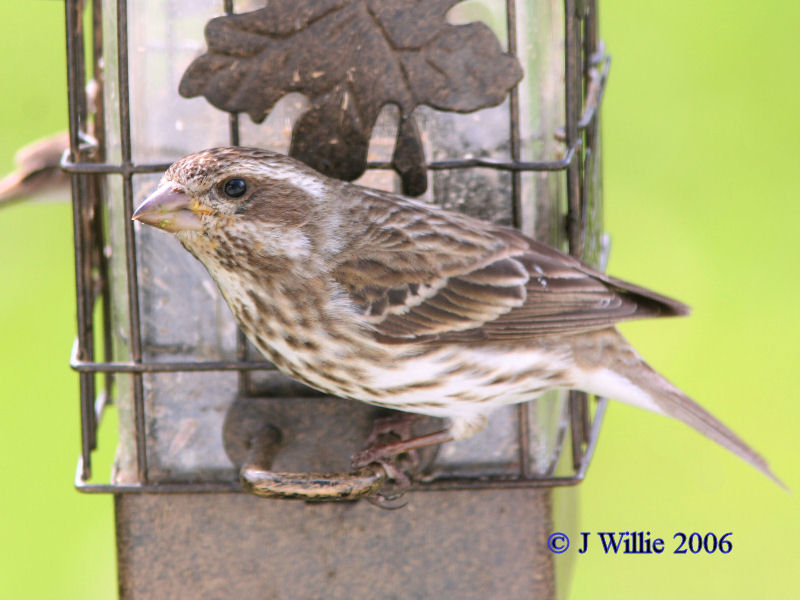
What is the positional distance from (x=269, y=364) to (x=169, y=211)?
688 mm

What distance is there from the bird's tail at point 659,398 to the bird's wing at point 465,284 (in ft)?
0.75

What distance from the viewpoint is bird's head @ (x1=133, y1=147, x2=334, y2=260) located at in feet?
15.3

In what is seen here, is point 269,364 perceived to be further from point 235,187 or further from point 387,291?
point 235,187

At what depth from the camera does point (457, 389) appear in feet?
16.2

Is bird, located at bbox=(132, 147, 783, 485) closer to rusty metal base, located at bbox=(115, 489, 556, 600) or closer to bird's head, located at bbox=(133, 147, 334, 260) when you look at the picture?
bird's head, located at bbox=(133, 147, 334, 260)

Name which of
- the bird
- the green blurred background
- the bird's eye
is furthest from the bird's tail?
the green blurred background

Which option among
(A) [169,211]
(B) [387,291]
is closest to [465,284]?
(B) [387,291]

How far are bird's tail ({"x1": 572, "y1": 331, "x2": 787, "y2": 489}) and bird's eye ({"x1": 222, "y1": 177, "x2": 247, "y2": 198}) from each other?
1.32 metres

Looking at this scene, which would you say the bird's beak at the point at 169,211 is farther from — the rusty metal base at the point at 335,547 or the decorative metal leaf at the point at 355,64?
the rusty metal base at the point at 335,547

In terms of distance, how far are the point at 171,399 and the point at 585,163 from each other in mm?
1558

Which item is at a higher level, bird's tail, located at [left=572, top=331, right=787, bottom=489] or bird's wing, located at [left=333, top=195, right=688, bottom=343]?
bird's wing, located at [left=333, top=195, right=688, bottom=343]

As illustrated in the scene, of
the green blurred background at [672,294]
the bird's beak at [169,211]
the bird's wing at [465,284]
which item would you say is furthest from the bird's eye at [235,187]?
the green blurred background at [672,294]

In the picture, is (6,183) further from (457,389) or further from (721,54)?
(721,54)

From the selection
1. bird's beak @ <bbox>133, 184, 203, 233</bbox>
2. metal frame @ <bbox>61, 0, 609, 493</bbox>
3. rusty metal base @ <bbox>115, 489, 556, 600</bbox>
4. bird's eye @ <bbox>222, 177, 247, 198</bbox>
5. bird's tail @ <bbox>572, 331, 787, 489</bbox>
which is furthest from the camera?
rusty metal base @ <bbox>115, 489, 556, 600</bbox>
